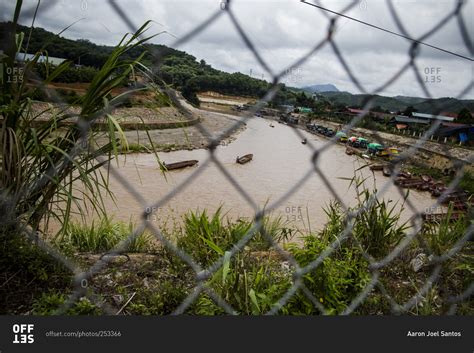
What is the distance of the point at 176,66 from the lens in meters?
0.49

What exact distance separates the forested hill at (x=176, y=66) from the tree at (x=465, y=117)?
0.42 m

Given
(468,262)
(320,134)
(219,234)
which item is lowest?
(468,262)

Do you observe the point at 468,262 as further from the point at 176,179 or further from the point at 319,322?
the point at 176,179

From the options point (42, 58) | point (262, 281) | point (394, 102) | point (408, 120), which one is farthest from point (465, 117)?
point (42, 58)

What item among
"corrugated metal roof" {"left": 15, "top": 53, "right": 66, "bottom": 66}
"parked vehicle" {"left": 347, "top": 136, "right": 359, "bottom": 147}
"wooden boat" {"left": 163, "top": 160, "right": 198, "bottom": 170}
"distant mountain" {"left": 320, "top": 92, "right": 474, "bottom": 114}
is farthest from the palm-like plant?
"wooden boat" {"left": 163, "top": 160, "right": 198, "bottom": 170}

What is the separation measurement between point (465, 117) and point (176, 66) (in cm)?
55

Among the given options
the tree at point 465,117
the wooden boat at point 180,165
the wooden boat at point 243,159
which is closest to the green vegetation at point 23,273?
the tree at point 465,117

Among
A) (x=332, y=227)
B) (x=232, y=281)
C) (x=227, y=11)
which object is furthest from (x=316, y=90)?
(x=332, y=227)

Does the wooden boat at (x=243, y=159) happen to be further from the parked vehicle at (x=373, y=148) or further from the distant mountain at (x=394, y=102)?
the distant mountain at (x=394, y=102)

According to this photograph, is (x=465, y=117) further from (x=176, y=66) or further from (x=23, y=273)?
(x=23, y=273)

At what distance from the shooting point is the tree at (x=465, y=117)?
74 centimetres

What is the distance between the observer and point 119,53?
1.50 ft

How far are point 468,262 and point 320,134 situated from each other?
1.73 ft

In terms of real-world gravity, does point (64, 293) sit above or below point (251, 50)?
below
